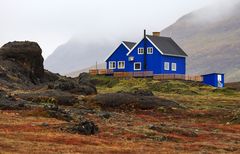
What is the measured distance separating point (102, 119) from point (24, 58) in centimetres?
4448

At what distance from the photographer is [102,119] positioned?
53.6 meters

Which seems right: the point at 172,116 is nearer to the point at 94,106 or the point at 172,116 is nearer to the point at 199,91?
the point at 94,106

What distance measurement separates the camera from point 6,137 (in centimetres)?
3512

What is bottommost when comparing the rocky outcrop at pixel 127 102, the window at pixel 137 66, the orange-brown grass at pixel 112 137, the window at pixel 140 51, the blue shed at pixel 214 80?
the orange-brown grass at pixel 112 137

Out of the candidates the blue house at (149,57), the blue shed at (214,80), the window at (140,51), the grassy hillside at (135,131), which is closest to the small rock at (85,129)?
the grassy hillside at (135,131)

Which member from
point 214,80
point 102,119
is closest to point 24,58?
point 214,80

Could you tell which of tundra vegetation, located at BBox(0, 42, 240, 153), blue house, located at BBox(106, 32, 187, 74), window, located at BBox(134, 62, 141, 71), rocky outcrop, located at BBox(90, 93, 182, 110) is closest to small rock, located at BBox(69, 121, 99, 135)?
tundra vegetation, located at BBox(0, 42, 240, 153)

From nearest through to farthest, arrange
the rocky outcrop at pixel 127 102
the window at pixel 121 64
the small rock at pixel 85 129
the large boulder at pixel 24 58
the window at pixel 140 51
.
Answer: the small rock at pixel 85 129
the rocky outcrop at pixel 127 102
the large boulder at pixel 24 58
the window at pixel 140 51
the window at pixel 121 64

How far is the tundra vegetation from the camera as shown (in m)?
36.1

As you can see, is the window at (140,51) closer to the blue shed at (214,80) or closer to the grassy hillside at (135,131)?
the blue shed at (214,80)

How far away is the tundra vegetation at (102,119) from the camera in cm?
3606

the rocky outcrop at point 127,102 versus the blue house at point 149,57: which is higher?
the blue house at point 149,57

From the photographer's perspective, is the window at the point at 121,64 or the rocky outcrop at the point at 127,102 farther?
the window at the point at 121,64

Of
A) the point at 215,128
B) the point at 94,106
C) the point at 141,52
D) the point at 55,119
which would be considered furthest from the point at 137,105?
the point at 141,52
